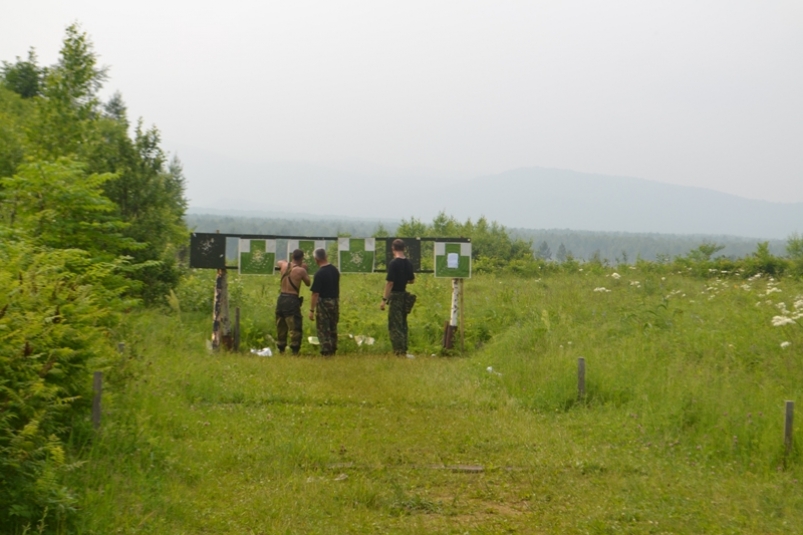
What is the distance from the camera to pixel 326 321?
1608cm

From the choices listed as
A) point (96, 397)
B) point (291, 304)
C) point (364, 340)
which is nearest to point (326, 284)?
point (291, 304)

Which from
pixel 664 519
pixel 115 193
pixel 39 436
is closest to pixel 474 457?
pixel 664 519

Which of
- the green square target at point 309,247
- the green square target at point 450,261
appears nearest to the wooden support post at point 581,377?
the green square target at point 450,261

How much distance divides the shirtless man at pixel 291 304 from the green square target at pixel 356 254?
0.87 metres

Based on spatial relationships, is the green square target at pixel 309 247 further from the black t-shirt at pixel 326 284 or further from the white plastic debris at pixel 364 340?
the white plastic debris at pixel 364 340

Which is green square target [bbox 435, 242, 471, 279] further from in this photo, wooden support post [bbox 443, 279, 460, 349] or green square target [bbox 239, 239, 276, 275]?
green square target [bbox 239, 239, 276, 275]

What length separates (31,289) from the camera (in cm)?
724

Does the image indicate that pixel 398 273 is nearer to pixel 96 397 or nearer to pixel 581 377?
pixel 581 377

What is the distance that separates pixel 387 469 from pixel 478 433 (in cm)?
187

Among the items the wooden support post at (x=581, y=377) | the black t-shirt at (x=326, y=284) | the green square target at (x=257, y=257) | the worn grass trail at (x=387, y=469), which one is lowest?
the worn grass trail at (x=387, y=469)

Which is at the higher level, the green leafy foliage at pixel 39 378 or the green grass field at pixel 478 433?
the green leafy foliage at pixel 39 378

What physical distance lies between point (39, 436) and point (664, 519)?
190 inches

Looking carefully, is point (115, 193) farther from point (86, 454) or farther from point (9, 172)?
point (86, 454)

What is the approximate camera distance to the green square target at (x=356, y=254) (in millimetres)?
16938
